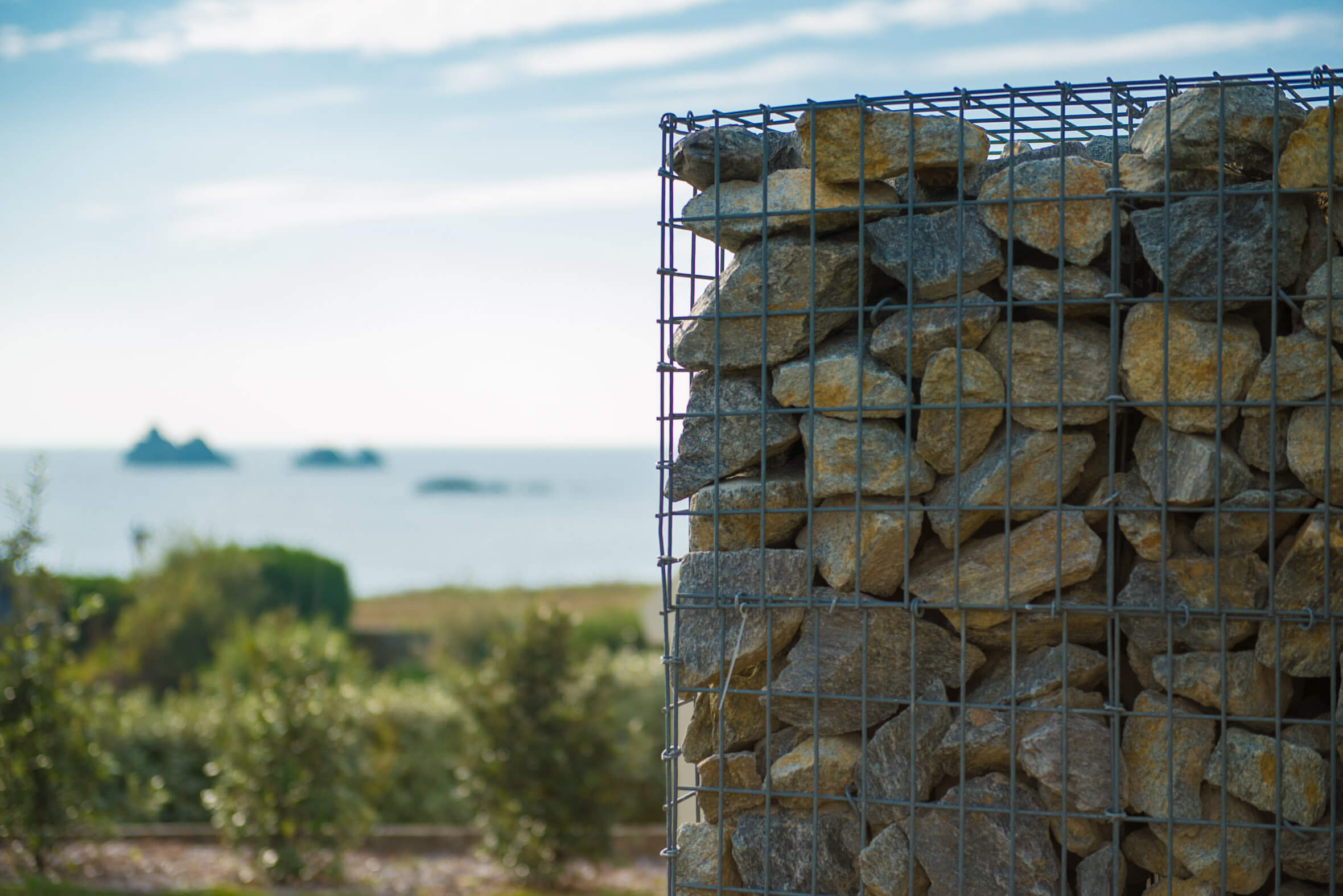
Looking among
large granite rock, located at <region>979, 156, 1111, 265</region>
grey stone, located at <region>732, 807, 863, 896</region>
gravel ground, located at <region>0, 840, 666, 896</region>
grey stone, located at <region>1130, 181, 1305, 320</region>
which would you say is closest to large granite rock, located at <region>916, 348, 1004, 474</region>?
large granite rock, located at <region>979, 156, 1111, 265</region>

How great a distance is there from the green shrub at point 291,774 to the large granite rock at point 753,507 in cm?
437

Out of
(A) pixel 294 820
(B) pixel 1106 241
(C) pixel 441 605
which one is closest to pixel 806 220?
(B) pixel 1106 241

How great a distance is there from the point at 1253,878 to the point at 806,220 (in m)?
1.51

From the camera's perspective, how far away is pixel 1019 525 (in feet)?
7.11

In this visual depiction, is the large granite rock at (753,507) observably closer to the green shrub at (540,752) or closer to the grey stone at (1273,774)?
the grey stone at (1273,774)

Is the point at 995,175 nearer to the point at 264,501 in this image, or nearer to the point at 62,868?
the point at 62,868

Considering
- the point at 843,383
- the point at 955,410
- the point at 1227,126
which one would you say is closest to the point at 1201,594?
the point at 955,410

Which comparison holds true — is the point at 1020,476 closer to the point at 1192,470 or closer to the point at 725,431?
the point at 1192,470

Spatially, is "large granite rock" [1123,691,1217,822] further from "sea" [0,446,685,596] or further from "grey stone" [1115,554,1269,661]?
"sea" [0,446,685,596]

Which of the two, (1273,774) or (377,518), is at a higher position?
(1273,774)

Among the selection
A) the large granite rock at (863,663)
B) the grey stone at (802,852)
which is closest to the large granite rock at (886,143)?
the large granite rock at (863,663)

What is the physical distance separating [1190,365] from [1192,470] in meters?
0.20

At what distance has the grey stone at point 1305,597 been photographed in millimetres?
1942

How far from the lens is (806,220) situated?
7.59ft
